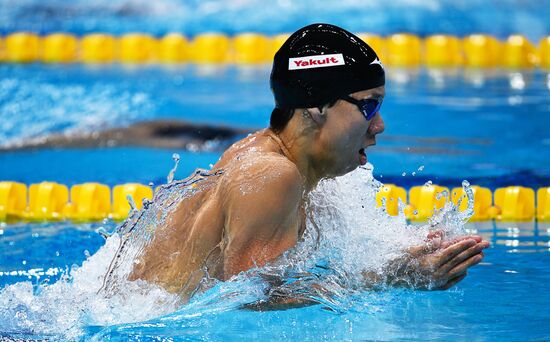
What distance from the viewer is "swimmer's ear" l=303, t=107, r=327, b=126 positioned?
255cm

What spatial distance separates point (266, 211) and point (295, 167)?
162 millimetres

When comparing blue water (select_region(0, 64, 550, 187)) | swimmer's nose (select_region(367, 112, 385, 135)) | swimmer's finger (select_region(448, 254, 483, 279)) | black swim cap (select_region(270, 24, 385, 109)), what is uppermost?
blue water (select_region(0, 64, 550, 187))

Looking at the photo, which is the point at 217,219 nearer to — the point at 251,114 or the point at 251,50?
the point at 251,114

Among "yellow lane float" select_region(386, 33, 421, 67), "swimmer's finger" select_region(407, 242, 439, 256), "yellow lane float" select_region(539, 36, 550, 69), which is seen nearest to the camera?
"swimmer's finger" select_region(407, 242, 439, 256)

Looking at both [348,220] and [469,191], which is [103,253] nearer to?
[348,220]

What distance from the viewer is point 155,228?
272 cm

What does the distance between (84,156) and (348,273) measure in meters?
3.99

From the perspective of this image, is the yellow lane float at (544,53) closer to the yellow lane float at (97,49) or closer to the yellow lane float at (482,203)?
the yellow lane float at (482,203)

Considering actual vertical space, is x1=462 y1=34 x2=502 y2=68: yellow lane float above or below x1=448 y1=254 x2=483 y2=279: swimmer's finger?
above

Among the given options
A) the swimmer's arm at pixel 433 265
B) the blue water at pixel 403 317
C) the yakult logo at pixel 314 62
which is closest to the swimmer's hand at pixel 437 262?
the swimmer's arm at pixel 433 265

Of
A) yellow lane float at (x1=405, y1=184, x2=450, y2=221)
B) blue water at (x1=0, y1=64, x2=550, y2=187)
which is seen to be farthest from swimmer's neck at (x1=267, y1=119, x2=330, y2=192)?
blue water at (x1=0, y1=64, x2=550, y2=187)

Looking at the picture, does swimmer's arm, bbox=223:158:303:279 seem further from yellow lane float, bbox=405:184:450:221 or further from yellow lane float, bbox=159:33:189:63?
yellow lane float, bbox=159:33:189:63

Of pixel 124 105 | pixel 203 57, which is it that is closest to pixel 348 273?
pixel 124 105

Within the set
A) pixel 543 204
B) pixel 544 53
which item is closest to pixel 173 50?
pixel 544 53
